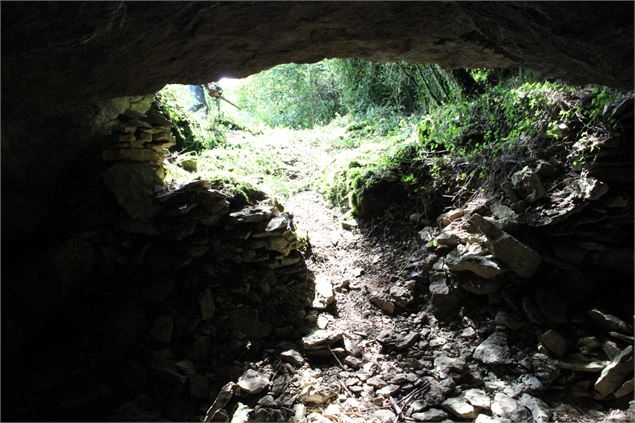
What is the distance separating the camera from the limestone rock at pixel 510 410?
2.89 meters

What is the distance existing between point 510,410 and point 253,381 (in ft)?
7.32

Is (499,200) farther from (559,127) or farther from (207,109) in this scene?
(207,109)

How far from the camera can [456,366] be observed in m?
3.42

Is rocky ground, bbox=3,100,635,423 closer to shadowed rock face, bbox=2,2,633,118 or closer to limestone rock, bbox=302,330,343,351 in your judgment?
limestone rock, bbox=302,330,343,351

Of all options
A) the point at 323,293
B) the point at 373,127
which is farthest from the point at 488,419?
the point at 373,127

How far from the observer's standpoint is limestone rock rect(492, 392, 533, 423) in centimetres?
289

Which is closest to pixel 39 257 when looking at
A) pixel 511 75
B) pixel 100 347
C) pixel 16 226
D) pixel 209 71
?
pixel 16 226

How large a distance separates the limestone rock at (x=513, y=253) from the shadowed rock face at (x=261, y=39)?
1.59 m

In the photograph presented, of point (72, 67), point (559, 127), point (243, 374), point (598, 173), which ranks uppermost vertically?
point (72, 67)

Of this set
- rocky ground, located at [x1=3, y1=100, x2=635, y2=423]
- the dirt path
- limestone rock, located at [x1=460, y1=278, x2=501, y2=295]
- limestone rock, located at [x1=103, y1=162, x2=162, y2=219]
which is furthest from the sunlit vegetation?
limestone rock, located at [x1=460, y1=278, x2=501, y2=295]

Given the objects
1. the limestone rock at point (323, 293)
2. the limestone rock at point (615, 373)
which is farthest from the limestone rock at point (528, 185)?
the limestone rock at point (323, 293)

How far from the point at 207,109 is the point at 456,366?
6.87 m

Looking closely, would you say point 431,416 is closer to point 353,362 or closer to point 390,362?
point 390,362

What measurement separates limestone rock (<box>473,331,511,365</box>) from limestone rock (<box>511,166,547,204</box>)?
1455 millimetres
